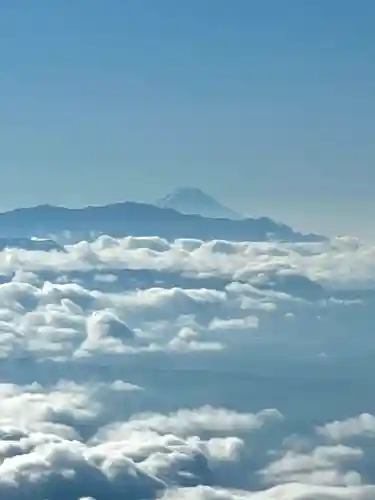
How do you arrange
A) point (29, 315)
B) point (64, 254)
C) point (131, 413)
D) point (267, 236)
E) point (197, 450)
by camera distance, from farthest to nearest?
point (29, 315) < point (267, 236) < point (64, 254) < point (131, 413) < point (197, 450)

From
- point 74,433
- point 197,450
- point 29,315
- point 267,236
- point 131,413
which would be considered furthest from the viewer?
point 29,315

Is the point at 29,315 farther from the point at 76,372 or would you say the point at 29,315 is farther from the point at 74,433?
the point at 74,433

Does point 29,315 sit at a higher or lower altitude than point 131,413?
higher

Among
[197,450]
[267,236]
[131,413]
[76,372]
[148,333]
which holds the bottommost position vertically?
[197,450]

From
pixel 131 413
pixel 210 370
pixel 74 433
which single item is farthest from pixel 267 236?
pixel 74 433

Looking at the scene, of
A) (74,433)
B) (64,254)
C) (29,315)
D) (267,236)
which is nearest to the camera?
(74,433)

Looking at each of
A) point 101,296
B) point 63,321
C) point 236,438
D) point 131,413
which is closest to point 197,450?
point 236,438

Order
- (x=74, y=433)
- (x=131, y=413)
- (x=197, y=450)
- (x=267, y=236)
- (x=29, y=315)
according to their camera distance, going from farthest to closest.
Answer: (x=29, y=315)
(x=267, y=236)
(x=131, y=413)
(x=74, y=433)
(x=197, y=450)

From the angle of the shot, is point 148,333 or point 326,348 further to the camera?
point 326,348

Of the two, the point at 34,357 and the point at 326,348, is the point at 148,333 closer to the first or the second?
the point at 34,357
